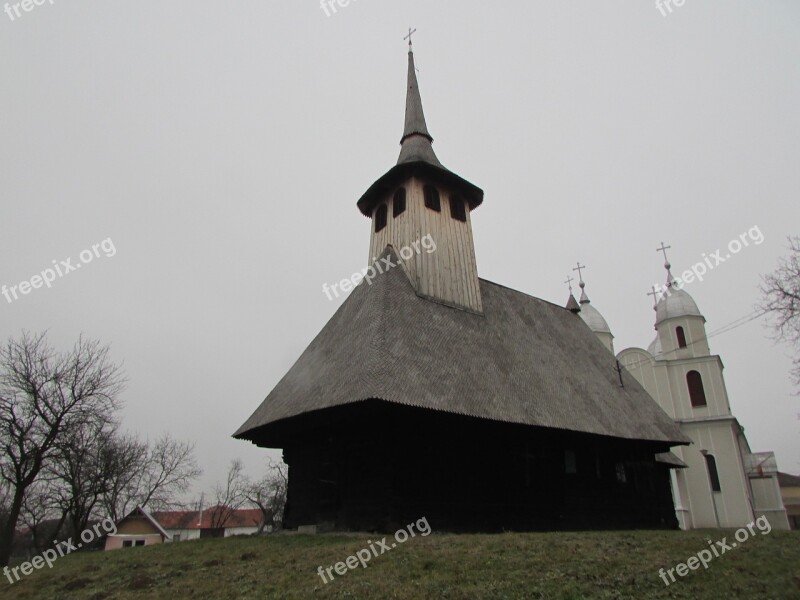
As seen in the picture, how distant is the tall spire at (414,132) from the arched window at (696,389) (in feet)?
61.3

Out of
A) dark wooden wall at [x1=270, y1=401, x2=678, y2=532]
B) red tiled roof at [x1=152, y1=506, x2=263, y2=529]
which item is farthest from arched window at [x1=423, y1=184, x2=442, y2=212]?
red tiled roof at [x1=152, y1=506, x2=263, y2=529]

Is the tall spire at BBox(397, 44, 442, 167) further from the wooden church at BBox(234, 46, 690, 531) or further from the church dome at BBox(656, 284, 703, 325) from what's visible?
the church dome at BBox(656, 284, 703, 325)

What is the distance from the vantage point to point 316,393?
40.4 feet

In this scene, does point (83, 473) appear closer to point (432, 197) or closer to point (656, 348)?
point (432, 197)

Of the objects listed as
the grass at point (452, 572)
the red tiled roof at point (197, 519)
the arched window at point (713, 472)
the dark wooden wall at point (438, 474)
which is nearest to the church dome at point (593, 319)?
the arched window at point (713, 472)

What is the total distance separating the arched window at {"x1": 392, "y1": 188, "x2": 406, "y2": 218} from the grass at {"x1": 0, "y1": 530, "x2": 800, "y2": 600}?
1012cm

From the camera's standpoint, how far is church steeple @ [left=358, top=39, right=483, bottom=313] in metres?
16.6

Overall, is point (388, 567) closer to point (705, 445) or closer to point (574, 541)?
point (574, 541)

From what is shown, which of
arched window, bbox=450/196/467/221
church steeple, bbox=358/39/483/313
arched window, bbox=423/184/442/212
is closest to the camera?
church steeple, bbox=358/39/483/313

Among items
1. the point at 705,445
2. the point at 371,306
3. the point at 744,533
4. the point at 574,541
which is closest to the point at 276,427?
the point at 371,306

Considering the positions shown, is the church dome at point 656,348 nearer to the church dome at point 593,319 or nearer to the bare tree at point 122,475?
the church dome at point 593,319

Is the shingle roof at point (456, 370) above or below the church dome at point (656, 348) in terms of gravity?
below

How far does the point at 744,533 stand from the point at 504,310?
9.28m

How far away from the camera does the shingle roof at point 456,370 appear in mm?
11797
